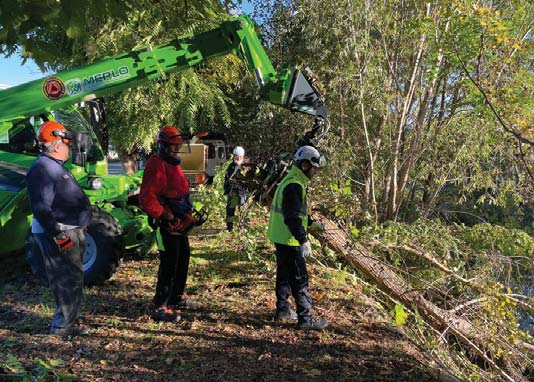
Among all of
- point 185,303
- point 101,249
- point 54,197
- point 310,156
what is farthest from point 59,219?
point 310,156

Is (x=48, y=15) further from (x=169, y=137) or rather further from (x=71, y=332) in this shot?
(x=71, y=332)

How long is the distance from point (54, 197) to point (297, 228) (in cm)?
218

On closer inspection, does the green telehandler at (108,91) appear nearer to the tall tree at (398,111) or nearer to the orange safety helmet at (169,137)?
the orange safety helmet at (169,137)

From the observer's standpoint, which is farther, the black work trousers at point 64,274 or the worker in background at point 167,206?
the worker in background at point 167,206

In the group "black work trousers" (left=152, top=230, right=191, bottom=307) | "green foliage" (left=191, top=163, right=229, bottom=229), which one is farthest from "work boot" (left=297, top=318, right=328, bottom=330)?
"green foliage" (left=191, top=163, right=229, bottom=229)

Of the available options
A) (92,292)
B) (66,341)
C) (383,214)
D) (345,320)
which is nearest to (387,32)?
(383,214)

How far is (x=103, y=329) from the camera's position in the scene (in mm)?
4492

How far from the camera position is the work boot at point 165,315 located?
467 cm

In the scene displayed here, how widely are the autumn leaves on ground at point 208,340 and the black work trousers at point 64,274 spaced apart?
0.71ft

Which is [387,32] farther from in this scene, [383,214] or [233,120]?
[233,120]

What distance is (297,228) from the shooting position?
4332mm

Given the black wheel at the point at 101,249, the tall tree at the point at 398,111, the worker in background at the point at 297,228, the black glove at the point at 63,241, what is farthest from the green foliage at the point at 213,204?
the black glove at the point at 63,241

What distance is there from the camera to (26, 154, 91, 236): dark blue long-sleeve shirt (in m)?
3.87

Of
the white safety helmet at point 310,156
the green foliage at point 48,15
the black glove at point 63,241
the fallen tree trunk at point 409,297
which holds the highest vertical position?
the green foliage at point 48,15
